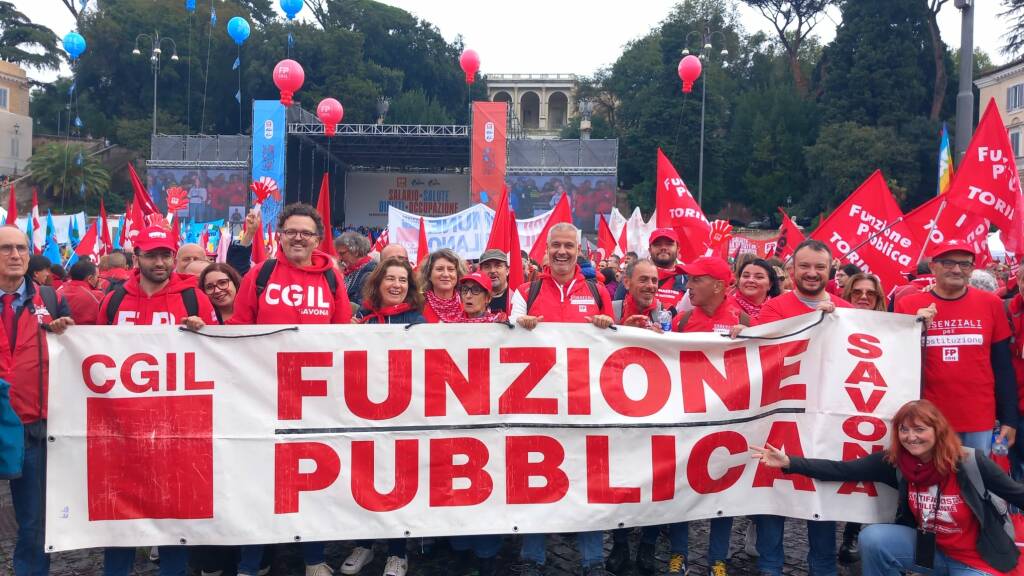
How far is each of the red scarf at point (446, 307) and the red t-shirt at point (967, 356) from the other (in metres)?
2.52

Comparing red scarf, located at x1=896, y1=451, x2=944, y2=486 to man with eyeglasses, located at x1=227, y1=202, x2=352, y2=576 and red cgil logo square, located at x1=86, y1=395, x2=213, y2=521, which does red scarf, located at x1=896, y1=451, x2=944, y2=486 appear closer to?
man with eyeglasses, located at x1=227, y1=202, x2=352, y2=576

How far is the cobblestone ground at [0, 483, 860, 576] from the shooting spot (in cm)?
472

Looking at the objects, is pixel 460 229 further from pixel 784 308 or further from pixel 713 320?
pixel 784 308

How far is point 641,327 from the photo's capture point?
4836mm

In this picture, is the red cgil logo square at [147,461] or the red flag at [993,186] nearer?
the red cgil logo square at [147,461]

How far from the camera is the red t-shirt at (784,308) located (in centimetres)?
458

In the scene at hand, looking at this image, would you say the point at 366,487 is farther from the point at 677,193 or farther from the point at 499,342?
the point at 677,193

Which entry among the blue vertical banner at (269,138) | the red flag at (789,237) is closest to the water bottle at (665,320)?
the red flag at (789,237)

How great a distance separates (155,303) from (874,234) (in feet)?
18.5

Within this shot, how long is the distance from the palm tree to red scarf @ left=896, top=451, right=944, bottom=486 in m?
45.7

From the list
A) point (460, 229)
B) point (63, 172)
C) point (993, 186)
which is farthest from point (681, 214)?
point (63, 172)

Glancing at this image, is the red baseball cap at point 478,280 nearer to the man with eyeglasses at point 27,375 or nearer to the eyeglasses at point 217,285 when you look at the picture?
the eyeglasses at point 217,285

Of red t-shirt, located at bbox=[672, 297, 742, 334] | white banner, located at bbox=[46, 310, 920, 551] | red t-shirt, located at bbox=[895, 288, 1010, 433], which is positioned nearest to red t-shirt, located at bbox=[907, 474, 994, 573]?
white banner, located at bbox=[46, 310, 920, 551]

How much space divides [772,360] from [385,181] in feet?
151
